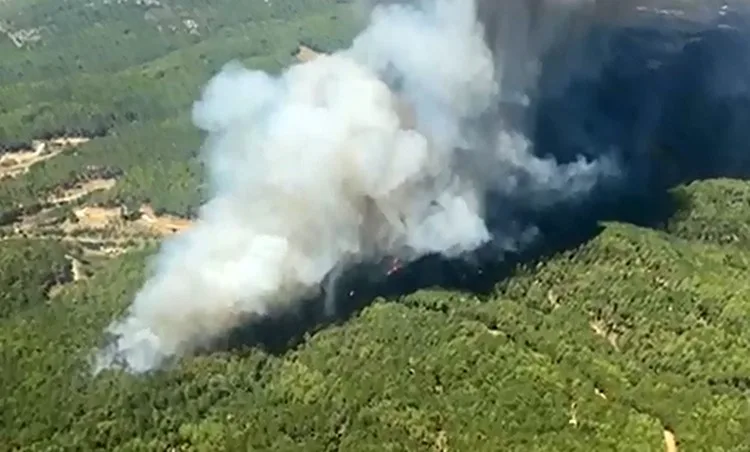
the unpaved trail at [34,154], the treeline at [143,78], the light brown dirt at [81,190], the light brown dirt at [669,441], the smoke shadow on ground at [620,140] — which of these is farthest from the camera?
the treeline at [143,78]

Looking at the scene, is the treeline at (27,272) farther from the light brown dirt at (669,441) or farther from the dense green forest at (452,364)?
the light brown dirt at (669,441)

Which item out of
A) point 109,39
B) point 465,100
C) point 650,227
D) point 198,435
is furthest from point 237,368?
point 109,39

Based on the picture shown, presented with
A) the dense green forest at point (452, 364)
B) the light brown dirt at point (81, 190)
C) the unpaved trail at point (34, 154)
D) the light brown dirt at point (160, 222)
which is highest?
the dense green forest at point (452, 364)

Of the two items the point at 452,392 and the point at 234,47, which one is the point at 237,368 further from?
the point at 234,47

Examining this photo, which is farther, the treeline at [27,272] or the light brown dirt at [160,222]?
the light brown dirt at [160,222]

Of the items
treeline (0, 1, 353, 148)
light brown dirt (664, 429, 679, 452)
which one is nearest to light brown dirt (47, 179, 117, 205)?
treeline (0, 1, 353, 148)

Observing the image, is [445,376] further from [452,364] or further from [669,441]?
[669,441]

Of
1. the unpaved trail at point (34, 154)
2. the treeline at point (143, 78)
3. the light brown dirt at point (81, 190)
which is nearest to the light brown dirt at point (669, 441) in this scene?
the light brown dirt at point (81, 190)
